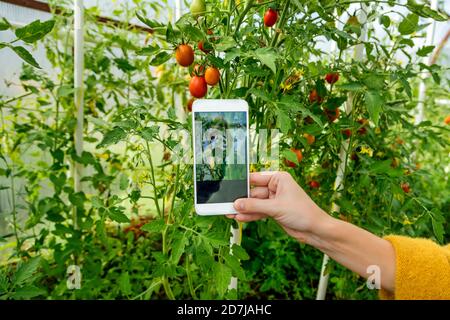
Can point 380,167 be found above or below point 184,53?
below

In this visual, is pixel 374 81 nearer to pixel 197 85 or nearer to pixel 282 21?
pixel 282 21

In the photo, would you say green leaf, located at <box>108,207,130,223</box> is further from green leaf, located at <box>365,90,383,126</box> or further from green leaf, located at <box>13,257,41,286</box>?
green leaf, located at <box>365,90,383,126</box>

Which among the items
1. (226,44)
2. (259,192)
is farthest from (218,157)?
(226,44)

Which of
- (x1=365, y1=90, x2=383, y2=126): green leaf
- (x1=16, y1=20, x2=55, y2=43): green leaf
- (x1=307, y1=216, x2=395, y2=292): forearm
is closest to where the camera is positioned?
(x1=16, y1=20, x2=55, y2=43): green leaf

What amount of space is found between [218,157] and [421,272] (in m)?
0.41

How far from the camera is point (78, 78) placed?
4.18ft

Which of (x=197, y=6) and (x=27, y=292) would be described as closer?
(x=27, y=292)

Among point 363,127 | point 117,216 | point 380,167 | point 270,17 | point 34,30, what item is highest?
point 270,17

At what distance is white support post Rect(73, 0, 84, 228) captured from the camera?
4.02 feet

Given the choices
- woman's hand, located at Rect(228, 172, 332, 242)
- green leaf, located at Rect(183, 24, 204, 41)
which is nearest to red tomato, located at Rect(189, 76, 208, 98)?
green leaf, located at Rect(183, 24, 204, 41)

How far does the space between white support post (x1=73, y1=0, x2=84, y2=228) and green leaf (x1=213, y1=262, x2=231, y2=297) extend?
0.75 metres

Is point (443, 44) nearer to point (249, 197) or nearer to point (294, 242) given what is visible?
point (294, 242)
